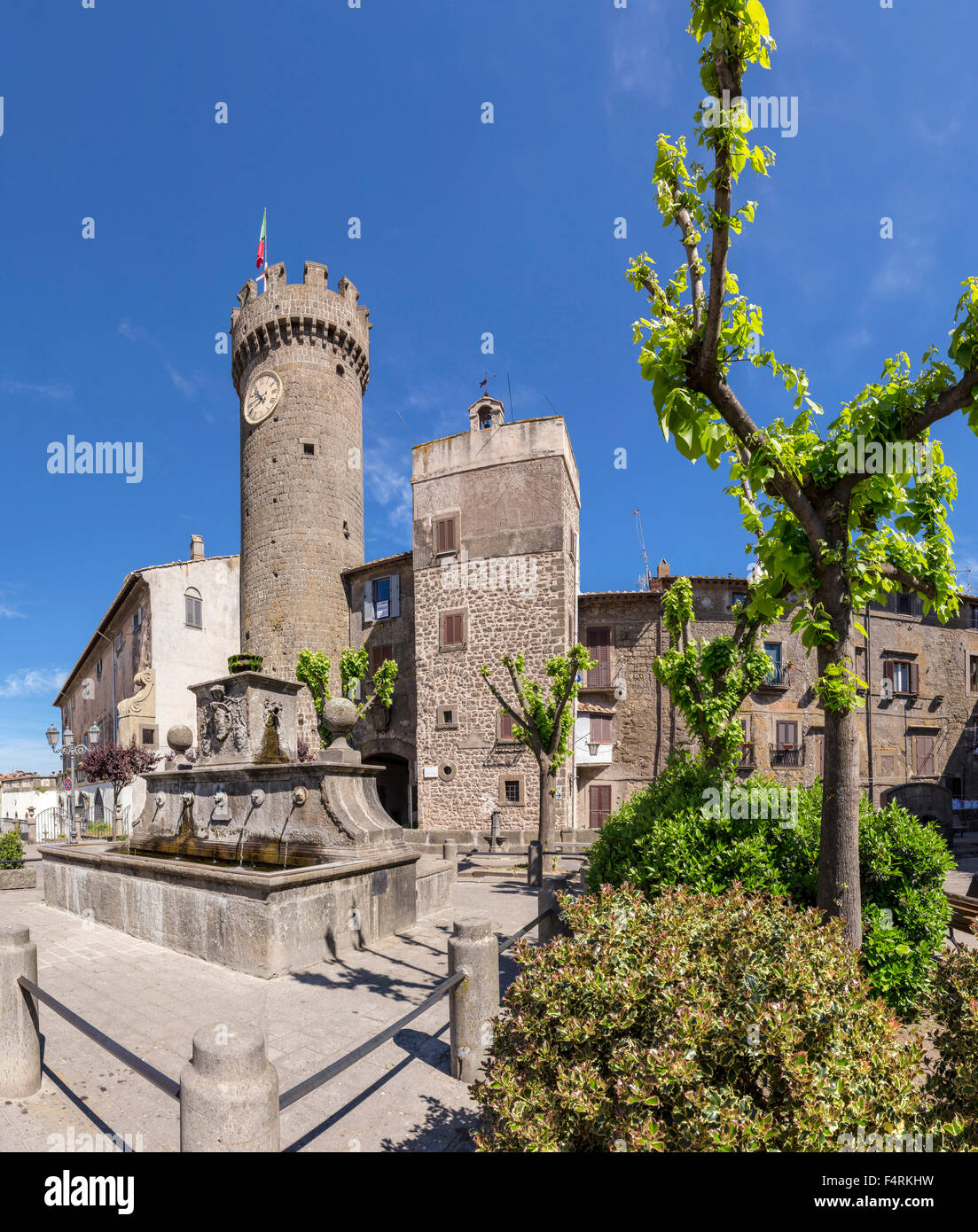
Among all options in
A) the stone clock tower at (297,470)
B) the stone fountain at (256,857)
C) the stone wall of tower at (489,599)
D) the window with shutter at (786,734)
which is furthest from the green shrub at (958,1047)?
the stone clock tower at (297,470)

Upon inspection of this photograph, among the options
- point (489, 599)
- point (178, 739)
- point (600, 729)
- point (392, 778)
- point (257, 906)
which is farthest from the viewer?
point (392, 778)

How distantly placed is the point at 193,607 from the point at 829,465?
2768 centimetres

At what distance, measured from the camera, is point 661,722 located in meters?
26.2

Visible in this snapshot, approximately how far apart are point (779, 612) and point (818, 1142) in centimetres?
342

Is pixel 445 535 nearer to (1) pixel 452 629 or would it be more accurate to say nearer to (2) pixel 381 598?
(1) pixel 452 629

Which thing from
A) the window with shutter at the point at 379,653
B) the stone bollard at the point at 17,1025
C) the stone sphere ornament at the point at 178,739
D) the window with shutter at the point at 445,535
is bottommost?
the stone bollard at the point at 17,1025

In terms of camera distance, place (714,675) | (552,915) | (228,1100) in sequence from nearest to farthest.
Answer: (228,1100) → (552,915) → (714,675)

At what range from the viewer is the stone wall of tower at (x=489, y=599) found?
74.4 feet

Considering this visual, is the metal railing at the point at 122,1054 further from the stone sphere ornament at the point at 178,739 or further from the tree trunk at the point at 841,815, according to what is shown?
the stone sphere ornament at the point at 178,739

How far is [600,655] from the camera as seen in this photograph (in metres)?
27.1

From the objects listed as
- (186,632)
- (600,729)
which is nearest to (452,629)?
(600,729)

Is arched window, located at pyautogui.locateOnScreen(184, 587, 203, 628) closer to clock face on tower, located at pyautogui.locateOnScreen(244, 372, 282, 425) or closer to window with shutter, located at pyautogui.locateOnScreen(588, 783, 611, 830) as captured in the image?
clock face on tower, located at pyautogui.locateOnScreen(244, 372, 282, 425)

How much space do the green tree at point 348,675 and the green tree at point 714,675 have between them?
1622cm

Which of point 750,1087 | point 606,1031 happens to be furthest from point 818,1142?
point 606,1031
